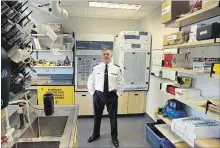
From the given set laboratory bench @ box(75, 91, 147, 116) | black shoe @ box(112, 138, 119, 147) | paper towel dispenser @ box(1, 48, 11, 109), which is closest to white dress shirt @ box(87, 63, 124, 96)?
black shoe @ box(112, 138, 119, 147)

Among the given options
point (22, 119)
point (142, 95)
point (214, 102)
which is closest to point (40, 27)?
point (22, 119)

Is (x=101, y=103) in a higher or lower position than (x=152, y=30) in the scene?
lower

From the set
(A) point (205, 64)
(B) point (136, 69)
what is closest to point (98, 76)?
(B) point (136, 69)

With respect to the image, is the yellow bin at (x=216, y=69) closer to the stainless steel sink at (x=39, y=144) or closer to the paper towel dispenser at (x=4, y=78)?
the stainless steel sink at (x=39, y=144)

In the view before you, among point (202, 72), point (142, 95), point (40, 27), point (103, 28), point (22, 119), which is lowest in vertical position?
point (142, 95)

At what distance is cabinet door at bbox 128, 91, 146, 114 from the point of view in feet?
13.1

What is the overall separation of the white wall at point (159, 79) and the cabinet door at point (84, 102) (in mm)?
1331

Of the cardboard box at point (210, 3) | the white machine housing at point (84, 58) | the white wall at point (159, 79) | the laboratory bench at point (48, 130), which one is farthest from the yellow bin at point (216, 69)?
the white machine housing at point (84, 58)

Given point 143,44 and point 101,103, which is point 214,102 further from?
point 143,44

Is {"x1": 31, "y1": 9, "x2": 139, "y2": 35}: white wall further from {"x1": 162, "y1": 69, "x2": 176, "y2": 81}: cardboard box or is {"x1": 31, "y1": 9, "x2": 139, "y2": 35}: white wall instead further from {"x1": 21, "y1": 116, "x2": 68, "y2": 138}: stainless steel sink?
{"x1": 21, "y1": 116, "x2": 68, "y2": 138}: stainless steel sink

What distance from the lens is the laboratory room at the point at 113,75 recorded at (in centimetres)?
130

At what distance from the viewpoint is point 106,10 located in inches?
146

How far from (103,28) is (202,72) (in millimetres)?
3115

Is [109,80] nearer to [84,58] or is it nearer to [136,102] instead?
[84,58]
